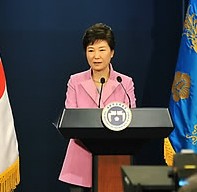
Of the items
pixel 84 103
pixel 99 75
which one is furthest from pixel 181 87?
pixel 84 103

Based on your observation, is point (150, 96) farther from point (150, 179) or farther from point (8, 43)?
point (150, 179)

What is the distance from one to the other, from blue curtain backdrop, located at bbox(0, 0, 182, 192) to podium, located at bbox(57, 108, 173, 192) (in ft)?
4.80

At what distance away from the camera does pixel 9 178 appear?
283 cm

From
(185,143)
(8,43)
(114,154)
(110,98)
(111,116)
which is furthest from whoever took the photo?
(8,43)

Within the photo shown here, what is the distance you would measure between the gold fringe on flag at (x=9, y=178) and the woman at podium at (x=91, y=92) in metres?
0.26

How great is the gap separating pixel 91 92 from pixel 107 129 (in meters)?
0.61

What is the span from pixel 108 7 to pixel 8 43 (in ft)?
2.46

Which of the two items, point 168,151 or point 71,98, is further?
point 168,151

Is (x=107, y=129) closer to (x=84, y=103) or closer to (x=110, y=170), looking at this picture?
(x=110, y=170)

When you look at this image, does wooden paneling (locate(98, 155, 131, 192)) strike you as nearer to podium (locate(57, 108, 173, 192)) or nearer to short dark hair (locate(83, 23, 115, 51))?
podium (locate(57, 108, 173, 192))

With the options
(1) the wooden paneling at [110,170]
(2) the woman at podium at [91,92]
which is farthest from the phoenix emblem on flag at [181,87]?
(1) the wooden paneling at [110,170]

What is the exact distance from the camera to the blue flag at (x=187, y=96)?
10.2 ft

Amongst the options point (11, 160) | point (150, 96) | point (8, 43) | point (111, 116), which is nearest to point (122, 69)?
point (150, 96)

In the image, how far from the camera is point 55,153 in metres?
3.76
